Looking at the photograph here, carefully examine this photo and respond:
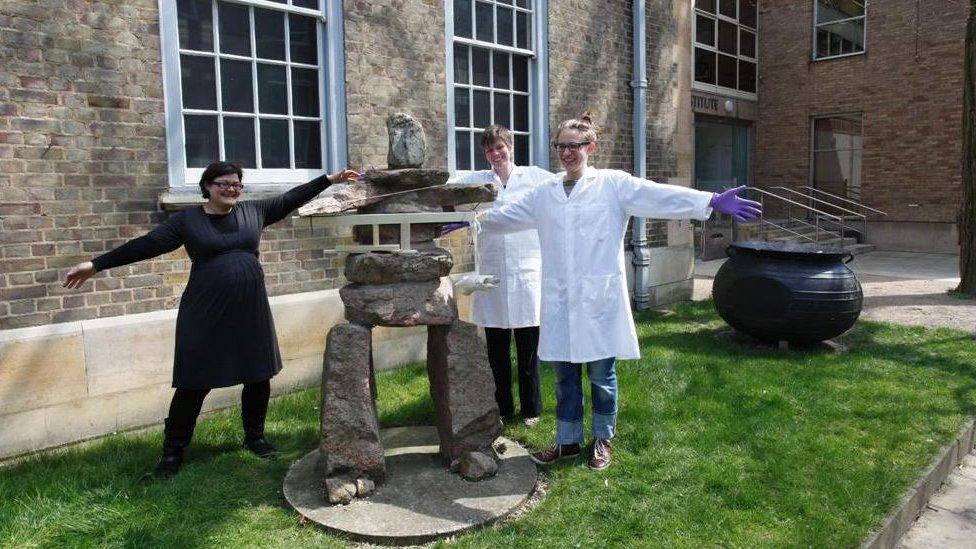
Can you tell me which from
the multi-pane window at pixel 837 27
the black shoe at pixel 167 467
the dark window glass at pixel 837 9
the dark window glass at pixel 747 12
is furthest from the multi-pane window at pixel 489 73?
the dark window glass at pixel 837 9

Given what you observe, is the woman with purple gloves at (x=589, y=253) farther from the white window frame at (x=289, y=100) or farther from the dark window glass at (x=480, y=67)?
the dark window glass at (x=480, y=67)

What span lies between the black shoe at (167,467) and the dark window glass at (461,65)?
4.37 m

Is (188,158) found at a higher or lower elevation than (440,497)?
higher

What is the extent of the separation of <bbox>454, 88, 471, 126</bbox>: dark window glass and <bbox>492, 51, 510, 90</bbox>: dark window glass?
1.36 ft

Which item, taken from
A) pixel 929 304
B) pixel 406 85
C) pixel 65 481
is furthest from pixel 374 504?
pixel 929 304

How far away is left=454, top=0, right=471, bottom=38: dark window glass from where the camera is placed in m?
6.93

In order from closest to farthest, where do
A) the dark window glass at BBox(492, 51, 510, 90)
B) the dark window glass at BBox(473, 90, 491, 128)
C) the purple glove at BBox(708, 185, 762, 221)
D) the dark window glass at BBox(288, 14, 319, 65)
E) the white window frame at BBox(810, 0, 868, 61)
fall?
the purple glove at BBox(708, 185, 762, 221)
the dark window glass at BBox(288, 14, 319, 65)
the dark window glass at BBox(473, 90, 491, 128)
the dark window glass at BBox(492, 51, 510, 90)
the white window frame at BBox(810, 0, 868, 61)

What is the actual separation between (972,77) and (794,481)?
8491 millimetres

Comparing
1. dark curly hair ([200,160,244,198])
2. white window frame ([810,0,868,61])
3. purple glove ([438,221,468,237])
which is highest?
white window frame ([810,0,868,61])

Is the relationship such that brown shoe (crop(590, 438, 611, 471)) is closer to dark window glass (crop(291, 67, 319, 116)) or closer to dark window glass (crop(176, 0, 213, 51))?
dark window glass (crop(291, 67, 319, 116))

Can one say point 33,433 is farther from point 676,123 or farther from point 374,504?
point 676,123

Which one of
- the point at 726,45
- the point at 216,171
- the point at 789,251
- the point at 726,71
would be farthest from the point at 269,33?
the point at 726,45

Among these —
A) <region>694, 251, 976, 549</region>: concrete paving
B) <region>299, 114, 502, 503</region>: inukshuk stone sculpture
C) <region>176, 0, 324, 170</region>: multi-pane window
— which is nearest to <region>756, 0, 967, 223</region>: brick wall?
<region>694, 251, 976, 549</region>: concrete paving

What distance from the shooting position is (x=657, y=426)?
4777 millimetres
